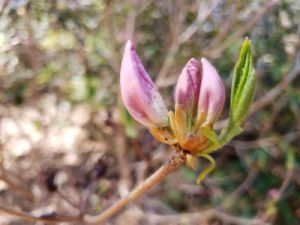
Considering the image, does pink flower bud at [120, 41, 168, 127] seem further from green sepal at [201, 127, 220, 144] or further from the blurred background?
the blurred background

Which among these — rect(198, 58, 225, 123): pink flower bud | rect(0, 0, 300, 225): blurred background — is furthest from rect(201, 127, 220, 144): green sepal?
rect(0, 0, 300, 225): blurred background

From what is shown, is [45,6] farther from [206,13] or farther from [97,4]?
[206,13]

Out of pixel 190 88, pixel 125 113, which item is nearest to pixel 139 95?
pixel 190 88

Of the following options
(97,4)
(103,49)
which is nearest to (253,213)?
(103,49)

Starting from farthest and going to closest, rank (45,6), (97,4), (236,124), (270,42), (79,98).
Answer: (79,98)
(270,42)
(97,4)
(45,6)
(236,124)

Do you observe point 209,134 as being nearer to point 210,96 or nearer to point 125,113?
point 210,96
